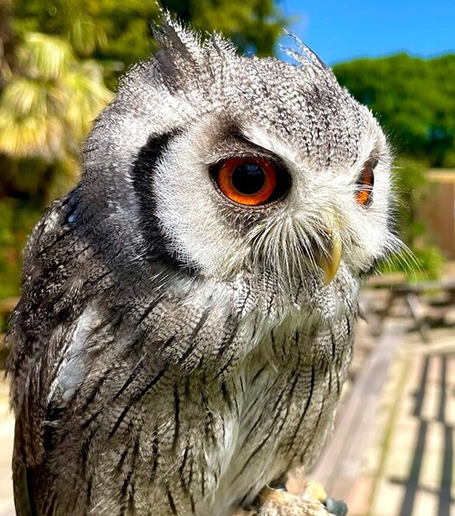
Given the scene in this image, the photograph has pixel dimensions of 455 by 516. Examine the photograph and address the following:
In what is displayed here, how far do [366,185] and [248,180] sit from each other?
0.88 feet

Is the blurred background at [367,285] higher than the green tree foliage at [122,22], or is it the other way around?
the green tree foliage at [122,22]

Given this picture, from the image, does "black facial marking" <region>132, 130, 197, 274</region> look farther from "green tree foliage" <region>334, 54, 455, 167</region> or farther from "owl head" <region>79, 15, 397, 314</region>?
"green tree foliage" <region>334, 54, 455, 167</region>

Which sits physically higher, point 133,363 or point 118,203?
point 118,203

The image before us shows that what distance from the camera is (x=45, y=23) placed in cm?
659

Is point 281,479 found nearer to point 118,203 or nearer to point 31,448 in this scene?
point 31,448

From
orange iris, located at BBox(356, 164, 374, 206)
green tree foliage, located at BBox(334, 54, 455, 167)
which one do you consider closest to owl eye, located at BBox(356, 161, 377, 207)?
orange iris, located at BBox(356, 164, 374, 206)

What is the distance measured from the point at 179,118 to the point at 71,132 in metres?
5.05

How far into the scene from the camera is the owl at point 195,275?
3.23ft

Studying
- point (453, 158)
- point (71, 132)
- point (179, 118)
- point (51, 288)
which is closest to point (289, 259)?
point (179, 118)

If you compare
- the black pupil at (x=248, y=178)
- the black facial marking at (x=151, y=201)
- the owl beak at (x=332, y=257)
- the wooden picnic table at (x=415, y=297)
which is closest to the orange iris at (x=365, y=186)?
the owl beak at (x=332, y=257)

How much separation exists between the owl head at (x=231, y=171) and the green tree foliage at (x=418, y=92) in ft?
69.7

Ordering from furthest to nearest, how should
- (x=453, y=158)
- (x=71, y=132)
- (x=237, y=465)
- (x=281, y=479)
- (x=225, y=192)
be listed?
(x=453, y=158), (x=71, y=132), (x=281, y=479), (x=237, y=465), (x=225, y=192)

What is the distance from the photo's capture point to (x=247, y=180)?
0.96 m

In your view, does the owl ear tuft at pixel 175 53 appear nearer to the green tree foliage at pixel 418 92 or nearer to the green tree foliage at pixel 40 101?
the green tree foliage at pixel 40 101
